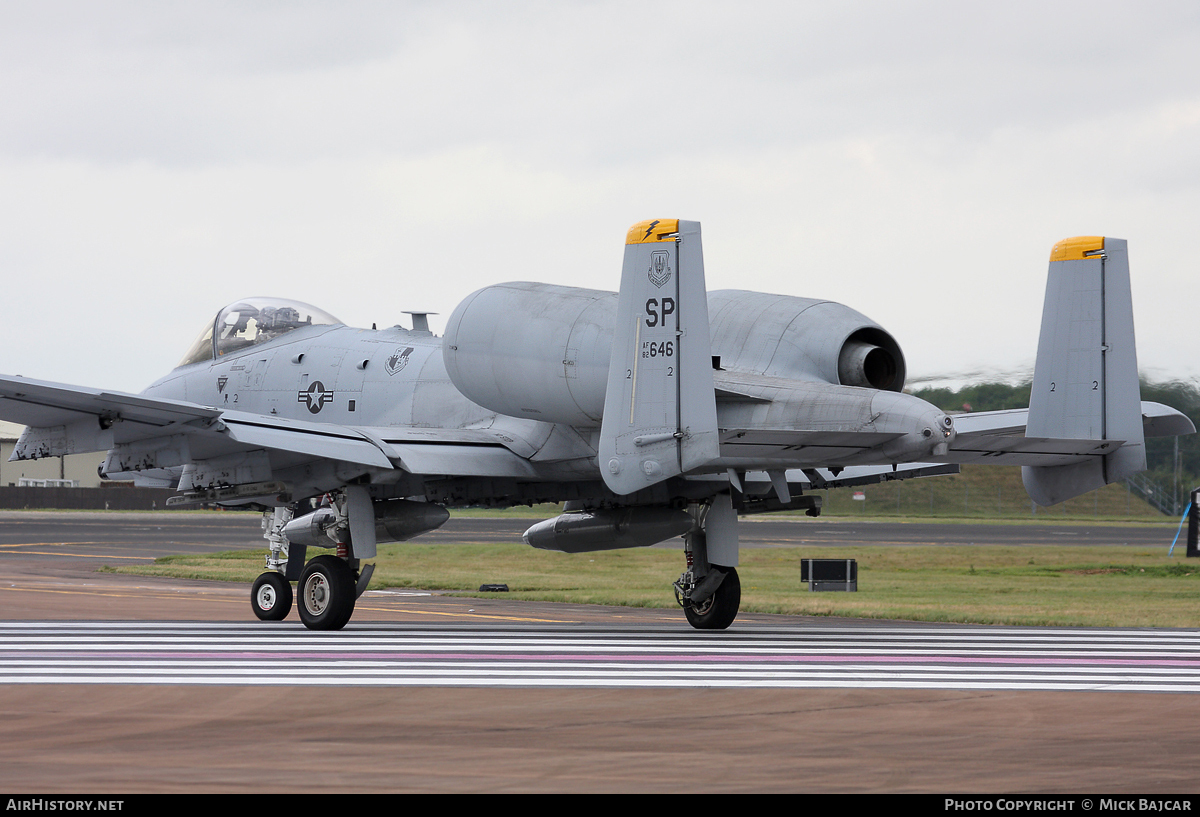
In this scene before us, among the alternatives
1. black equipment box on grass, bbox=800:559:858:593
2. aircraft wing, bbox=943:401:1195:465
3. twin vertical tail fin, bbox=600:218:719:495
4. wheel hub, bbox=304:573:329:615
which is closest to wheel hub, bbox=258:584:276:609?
wheel hub, bbox=304:573:329:615

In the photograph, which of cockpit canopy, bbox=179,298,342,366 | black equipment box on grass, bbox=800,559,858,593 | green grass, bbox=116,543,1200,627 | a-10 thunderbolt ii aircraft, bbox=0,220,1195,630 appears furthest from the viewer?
black equipment box on grass, bbox=800,559,858,593

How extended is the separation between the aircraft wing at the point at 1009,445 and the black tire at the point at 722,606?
10.7ft

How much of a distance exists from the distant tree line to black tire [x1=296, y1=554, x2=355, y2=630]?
39.6ft

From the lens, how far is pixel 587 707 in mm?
9477

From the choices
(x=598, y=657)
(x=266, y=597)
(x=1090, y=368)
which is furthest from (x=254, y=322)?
(x=1090, y=368)

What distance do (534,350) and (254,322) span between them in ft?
22.0

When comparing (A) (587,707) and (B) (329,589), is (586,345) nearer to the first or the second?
(B) (329,589)

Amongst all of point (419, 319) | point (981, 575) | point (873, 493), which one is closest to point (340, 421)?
point (419, 319)

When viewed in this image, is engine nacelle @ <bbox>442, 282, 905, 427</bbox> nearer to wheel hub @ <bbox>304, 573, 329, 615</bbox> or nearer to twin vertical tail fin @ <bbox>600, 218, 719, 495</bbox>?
twin vertical tail fin @ <bbox>600, 218, 719, 495</bbox>

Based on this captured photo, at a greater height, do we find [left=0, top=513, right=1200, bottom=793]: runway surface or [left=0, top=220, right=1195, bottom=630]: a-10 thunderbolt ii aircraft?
[left=0, top=220, right=1195, bottom=630]: a-10 thunderbolt ii aircraft

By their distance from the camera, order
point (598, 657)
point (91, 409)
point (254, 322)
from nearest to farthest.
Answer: point (598, 657), point (91, 409), point (254, 322)

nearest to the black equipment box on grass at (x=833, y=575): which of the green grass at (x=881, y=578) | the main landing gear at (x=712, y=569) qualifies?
the green grass at (x=881, y=578)

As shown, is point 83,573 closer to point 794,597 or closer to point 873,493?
point 794,597

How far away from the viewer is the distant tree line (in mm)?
38938
